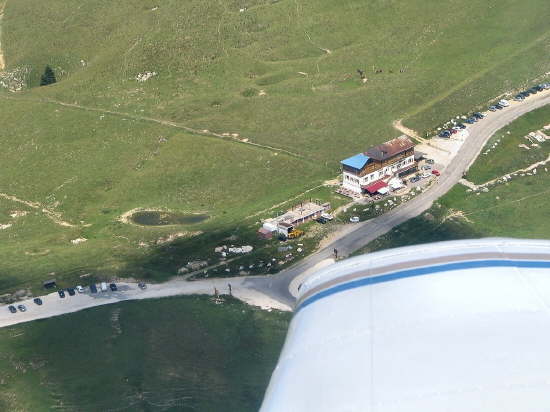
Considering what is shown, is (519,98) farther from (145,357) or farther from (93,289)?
(145,357)

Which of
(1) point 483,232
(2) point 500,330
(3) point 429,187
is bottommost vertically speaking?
(2) point 500,330

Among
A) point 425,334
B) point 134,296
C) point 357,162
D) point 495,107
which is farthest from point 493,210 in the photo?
point 425,334

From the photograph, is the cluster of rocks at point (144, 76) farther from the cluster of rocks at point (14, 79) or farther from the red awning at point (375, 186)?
the red awning at point (375, 186)

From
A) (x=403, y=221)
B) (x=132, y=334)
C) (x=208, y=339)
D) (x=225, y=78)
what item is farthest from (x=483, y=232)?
(x=225, y=78)

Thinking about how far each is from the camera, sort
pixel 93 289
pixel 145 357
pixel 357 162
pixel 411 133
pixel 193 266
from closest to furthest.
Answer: pixel 145 357 < pixel 93 289 < pixel 193 266 < pixel 357 162 < pixel 411 133

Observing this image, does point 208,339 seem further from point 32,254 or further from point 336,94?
point 336,94

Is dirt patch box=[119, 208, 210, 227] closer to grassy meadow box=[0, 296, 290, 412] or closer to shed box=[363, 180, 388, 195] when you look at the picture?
shed box=[363, 180, 388, 195]
